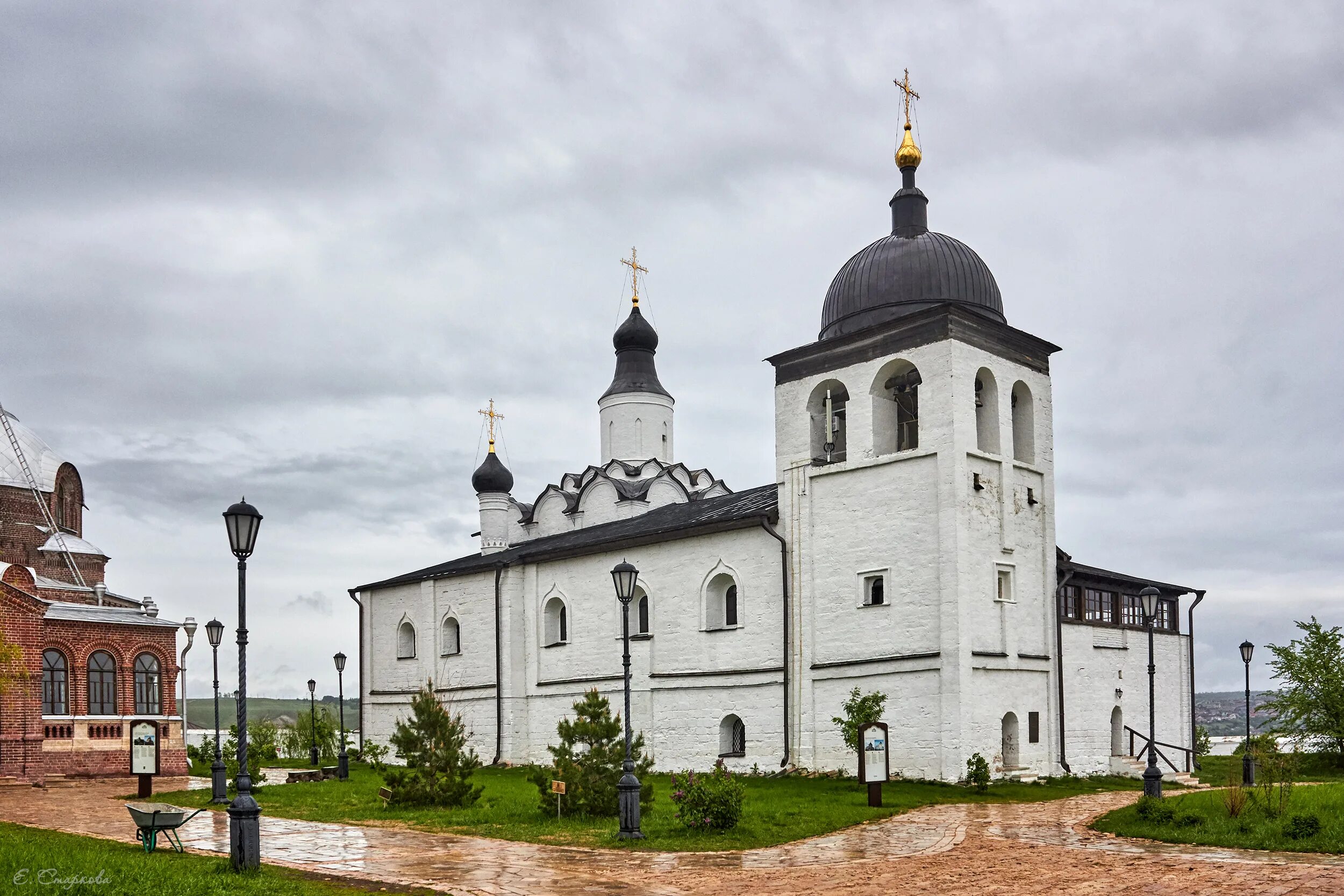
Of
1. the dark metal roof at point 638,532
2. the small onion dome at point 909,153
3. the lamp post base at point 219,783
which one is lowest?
the lamp post base at point 219,783

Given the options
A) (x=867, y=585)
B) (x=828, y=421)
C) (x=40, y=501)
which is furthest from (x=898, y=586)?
(x=40, y=501)

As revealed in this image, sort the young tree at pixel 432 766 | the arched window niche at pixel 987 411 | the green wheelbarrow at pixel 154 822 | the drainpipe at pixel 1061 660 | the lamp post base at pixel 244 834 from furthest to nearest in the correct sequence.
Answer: the arched window niche at pixel 987 411 → the drainpipe at pixel 1061 660 → the young tree at pixel 432 766 → the green wheelbarrow at pixel 154 822 → the lamp post base at pixel 244 834

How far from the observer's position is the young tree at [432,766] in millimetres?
20953

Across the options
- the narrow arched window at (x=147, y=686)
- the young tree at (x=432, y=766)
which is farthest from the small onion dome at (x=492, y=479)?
the young tree at (x=432, y=766)

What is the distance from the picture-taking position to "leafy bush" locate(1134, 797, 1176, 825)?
16.7 meters

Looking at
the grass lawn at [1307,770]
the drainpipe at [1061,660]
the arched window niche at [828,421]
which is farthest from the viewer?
the arched window niche at [828,421]

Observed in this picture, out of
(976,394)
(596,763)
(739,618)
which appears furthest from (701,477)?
(596,763)

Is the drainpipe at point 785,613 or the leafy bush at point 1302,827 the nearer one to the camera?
the leafy bush at point 1302,827

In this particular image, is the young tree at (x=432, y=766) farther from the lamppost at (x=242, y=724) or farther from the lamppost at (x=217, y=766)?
the lamppost at (x=242, y=724)

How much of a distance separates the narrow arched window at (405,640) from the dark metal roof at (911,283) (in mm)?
17658

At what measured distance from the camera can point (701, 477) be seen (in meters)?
41.2

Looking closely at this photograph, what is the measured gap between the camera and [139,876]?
1153 centimetres

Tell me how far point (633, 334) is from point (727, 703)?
1624 centimetres

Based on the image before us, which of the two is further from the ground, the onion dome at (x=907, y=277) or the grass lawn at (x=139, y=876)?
the onion dome at (x=907, y=277)
